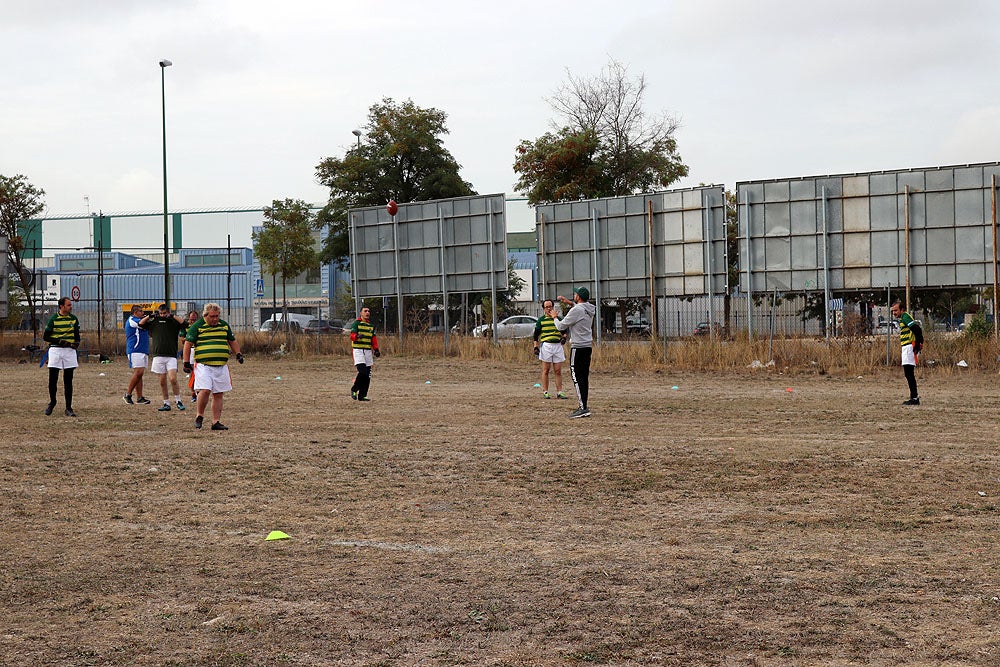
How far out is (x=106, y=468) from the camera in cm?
1127

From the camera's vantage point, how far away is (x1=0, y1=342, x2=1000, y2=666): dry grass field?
17.7 ft

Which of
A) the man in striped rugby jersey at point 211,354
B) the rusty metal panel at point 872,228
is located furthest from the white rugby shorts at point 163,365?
the rusty metal panel at point 872,228

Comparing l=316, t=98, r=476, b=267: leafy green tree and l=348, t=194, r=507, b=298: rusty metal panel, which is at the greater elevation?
l=316, t=98, r=476, b=267: leafy green tree

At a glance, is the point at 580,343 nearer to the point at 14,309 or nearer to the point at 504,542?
the point at 504,542

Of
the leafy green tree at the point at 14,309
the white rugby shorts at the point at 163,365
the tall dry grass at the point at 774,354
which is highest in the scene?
the leafy green tree at the point at 14,309

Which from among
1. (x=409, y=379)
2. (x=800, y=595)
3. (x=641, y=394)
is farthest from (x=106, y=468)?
(x=409, y=379)

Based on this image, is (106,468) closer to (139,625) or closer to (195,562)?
(195,562)

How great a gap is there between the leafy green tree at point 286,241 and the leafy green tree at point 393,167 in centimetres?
417

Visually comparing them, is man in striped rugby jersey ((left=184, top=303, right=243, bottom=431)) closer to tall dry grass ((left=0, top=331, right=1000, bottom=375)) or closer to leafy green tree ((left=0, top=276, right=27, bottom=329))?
tall dry grass ((left=0, top=331, right=1000, bottom=375))

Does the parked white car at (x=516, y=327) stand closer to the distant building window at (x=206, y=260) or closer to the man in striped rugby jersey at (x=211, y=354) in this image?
the man in striped rugby jersey at (x=211, y=354)

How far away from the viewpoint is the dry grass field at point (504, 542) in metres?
5.40

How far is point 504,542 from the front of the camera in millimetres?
7633

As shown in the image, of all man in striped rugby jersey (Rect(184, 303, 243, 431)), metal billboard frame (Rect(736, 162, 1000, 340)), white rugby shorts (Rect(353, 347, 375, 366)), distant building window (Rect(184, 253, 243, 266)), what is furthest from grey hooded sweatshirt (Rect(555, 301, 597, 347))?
distant building window (Rect(184, 253, 243, 266))

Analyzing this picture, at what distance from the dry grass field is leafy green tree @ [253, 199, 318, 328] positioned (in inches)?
1335
